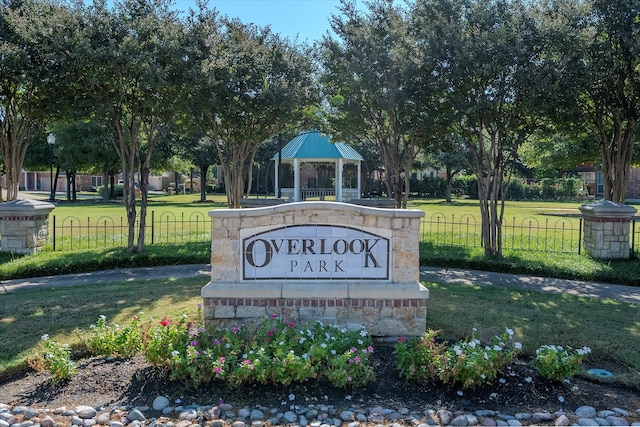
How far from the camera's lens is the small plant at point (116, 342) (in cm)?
451

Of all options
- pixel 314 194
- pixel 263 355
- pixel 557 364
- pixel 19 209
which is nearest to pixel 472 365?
pixel 557 364

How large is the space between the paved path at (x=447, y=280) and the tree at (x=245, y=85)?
345 centimetres

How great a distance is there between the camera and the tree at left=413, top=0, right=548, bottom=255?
29.1 ft

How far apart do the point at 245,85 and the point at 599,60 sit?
7.10 m

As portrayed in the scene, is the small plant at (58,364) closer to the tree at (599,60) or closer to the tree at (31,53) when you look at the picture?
the tree at (31,53)

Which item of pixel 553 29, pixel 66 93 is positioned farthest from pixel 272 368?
pixel 66 93

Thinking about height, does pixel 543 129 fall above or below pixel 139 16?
below

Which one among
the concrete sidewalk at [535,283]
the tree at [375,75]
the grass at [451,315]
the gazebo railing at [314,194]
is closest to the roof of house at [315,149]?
the gazebo railing at [314,194]

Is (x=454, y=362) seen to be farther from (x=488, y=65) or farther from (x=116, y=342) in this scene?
(x=488, y=65)

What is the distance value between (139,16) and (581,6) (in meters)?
8.20

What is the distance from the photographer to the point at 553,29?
8758mm

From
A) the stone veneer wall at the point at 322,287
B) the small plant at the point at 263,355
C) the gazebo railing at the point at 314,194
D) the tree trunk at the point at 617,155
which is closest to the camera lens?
the small plant at the point at 263,355

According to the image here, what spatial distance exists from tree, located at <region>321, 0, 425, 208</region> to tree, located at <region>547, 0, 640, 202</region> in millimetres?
2715

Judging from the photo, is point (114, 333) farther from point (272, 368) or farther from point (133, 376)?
point (272, 368)
